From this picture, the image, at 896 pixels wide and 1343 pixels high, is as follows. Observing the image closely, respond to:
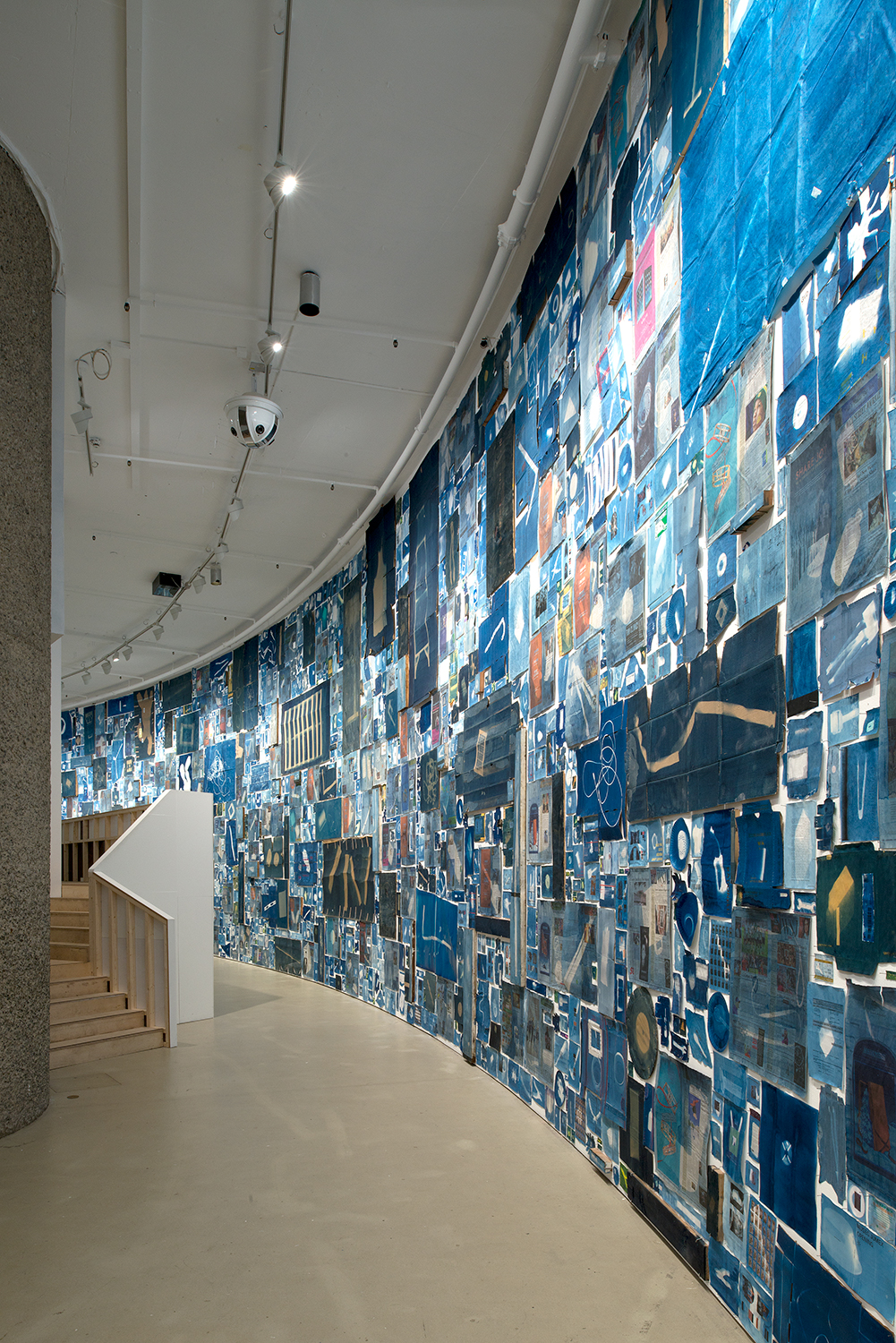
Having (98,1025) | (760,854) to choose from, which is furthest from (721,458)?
(98,1025)

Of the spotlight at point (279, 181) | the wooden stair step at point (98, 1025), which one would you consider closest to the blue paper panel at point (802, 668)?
the spotlight at point (279, 181)

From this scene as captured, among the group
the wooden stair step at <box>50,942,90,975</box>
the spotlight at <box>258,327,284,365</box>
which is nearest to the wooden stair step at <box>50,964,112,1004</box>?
the wooden stair step at <box>50,942,90,975</box>

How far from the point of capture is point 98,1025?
280 inches

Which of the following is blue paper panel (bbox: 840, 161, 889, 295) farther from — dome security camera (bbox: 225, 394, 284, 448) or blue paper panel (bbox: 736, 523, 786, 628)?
dome security camera (bbox: 225, 394, 284, 448)

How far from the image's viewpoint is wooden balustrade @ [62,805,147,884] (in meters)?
11.2

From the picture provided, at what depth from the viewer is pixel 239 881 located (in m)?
13.1

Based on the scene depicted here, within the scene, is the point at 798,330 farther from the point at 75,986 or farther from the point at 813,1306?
the point at 75,986

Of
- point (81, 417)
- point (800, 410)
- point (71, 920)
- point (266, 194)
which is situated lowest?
point (71, 920)

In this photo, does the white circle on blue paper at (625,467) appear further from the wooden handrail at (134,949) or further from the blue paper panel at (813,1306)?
the wooden handrail at (134,949)

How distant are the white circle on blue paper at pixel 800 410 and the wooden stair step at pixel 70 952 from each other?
798 centimetres

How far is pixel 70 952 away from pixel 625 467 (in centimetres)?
735

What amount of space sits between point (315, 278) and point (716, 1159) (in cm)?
487

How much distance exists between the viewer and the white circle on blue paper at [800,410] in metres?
2.54

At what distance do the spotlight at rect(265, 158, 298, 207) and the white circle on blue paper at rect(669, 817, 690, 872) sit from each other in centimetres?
345
